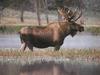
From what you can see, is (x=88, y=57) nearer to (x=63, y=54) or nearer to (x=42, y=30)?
(x=63, y=54)

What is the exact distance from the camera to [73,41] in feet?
15.6

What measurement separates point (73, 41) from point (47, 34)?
1.16 feet

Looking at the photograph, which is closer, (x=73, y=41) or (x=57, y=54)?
(x=57, y=54)

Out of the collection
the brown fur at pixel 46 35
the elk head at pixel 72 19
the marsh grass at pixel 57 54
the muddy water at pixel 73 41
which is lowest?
the marsh grass at pixel 57 54

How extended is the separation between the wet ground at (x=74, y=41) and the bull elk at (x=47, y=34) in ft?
0.34

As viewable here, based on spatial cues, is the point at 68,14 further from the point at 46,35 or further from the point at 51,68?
the point at 51,68

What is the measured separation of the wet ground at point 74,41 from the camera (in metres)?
4.69

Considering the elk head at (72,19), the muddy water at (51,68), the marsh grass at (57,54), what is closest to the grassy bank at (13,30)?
the elk head at (72,19)

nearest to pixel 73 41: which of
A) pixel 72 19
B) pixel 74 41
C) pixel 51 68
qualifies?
pixel 74 41

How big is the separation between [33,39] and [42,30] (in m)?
0.15

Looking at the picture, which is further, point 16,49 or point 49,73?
point 16,49

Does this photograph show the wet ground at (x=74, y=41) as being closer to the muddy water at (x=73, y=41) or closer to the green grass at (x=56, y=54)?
the muddy water at (x=73, y=41)

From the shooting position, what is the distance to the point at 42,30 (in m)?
4.61

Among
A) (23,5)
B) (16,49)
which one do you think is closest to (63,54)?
(16,49)
